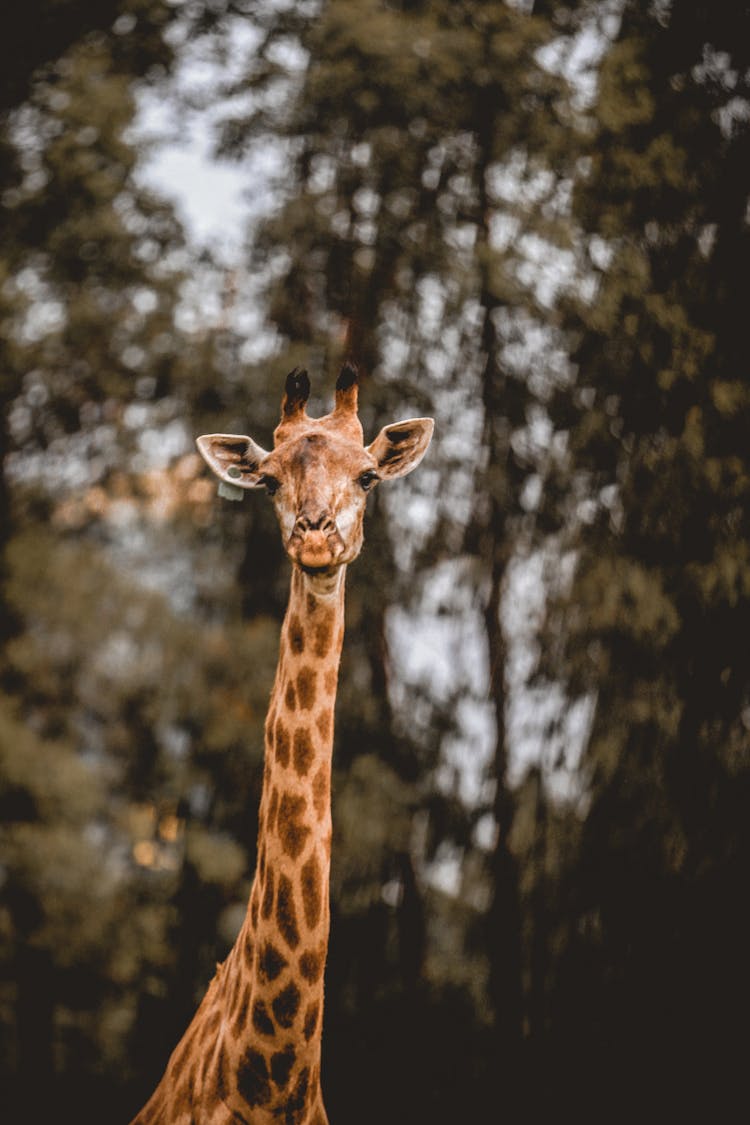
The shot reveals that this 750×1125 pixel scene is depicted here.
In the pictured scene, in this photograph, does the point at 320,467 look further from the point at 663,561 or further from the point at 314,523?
the point at 663,561

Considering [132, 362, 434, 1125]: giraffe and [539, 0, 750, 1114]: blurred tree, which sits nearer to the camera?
[132, 362, 434, 1125]: giraffe

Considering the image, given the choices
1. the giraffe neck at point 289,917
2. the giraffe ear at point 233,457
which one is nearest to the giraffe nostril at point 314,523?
the giraffe neck at point 289,917

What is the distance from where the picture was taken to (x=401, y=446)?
9.87 feet

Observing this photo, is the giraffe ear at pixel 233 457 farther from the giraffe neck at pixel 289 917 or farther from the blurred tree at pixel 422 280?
the blurred tree at pixel 422 280

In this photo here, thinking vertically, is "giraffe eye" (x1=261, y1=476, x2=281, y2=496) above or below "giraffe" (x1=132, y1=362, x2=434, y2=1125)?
above

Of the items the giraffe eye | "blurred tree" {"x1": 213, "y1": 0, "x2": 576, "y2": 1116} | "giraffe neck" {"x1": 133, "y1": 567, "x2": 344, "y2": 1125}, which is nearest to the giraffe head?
the giraffe eye

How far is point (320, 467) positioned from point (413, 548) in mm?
4140

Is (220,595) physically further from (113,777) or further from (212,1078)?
(212,1078)

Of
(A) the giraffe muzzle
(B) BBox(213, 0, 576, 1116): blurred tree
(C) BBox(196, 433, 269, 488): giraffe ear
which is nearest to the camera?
(A) the giraffe muzzle

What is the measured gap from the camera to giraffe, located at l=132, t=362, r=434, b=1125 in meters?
2.47

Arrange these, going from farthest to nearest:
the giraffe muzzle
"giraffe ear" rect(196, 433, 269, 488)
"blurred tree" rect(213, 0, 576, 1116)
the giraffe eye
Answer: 1. "blurred tree" rect(213, 0, 576, 1116)
2. "giraffe ear" rect(196, 433, 269, 488)
3. the giraffe eye
4. the giraffe muzzle

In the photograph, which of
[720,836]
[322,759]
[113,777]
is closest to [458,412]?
[720,836]

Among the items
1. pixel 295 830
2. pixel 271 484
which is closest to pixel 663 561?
pixel 271 484

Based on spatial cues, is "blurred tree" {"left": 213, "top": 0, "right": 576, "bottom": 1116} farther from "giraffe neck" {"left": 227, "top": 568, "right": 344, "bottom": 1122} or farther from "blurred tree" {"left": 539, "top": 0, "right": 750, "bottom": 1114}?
"giraffe neck" {"left": 227, "top": 568, "right": 344, "bottom": 1122}
